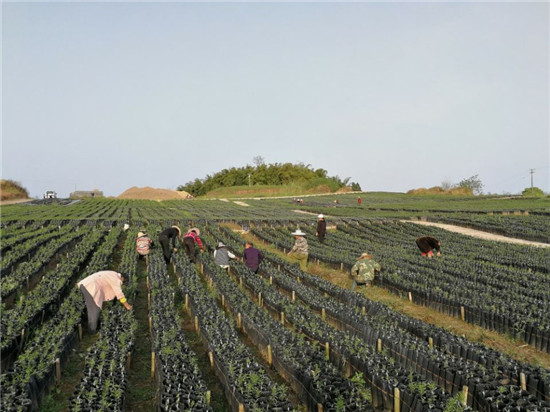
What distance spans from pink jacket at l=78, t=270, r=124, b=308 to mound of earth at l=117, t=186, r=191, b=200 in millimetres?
89910

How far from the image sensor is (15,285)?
1371 centimetres

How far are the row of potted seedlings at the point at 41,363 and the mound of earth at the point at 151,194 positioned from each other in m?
90.2

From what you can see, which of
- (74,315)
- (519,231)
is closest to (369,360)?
(74,315)

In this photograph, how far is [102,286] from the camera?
1055cm

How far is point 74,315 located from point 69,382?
2.57m

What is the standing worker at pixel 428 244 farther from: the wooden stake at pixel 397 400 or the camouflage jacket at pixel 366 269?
the wooden stake at pixel 397 400

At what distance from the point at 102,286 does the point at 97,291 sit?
24 centimetres

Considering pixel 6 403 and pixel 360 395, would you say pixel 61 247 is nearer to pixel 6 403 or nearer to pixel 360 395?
pixel 6 403

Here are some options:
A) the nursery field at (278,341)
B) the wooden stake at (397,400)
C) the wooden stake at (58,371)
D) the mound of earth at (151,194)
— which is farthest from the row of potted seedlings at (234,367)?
the mound of earth at (151,194)

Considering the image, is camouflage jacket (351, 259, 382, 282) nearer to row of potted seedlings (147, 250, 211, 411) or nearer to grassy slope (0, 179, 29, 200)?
row of potted seedlings (147, 250, 211, 411)

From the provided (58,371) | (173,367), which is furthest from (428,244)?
(58,371)

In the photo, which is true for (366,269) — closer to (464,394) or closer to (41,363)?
(464,394)

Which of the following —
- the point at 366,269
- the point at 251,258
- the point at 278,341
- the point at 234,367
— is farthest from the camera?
the point at 251,258

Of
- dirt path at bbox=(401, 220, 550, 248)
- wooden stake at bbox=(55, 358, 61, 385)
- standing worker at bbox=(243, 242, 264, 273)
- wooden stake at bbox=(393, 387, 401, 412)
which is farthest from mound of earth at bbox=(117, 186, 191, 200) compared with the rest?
wooden stake at bbox=(393, 387, 401, 412)
